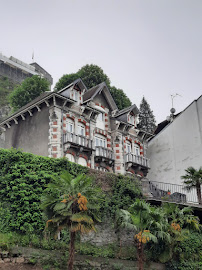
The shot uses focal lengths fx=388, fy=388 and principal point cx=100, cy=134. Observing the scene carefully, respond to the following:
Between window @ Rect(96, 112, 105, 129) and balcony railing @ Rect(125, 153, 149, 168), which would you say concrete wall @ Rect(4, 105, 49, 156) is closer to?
window @ Rect(96, 112, 105, 129)

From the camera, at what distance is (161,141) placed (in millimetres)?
37875

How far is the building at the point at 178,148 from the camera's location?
112ft

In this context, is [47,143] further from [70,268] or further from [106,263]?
[70,268]

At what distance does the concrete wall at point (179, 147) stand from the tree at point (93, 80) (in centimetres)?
1181

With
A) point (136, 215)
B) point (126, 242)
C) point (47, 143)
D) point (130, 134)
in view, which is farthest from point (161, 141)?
point (136, 215)

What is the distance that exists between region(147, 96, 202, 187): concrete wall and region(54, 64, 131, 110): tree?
38.8 feet

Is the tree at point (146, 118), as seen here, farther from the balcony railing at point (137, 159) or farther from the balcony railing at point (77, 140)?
the balcony railing at point (77, 140)

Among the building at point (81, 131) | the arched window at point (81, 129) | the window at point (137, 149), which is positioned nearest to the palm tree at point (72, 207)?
the building at point (81, 131)

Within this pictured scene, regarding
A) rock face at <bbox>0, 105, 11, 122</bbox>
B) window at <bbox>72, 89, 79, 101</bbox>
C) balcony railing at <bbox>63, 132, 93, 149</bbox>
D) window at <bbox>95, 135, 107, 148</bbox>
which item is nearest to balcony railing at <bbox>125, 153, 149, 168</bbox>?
window at <bbox>95, 135, 107, 148</bbox>

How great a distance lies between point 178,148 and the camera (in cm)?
3562

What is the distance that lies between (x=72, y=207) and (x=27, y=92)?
3111 centimetres

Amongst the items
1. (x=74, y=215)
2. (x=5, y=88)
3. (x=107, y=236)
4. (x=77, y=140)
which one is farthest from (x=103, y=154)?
(x=5, y=88)

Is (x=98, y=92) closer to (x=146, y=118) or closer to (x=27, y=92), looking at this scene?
(x=27, y=92)

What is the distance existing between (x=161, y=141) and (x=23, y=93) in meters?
18.3
